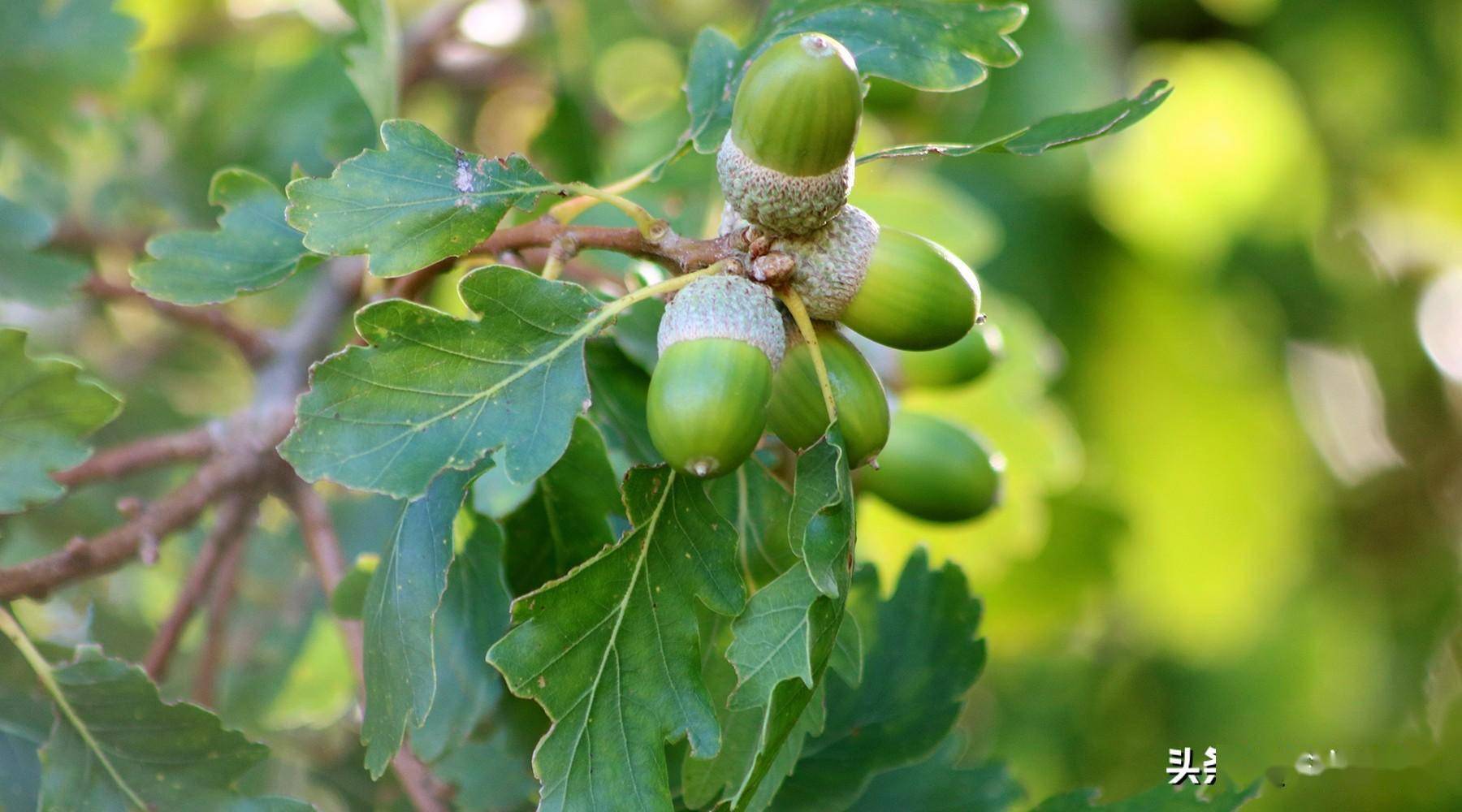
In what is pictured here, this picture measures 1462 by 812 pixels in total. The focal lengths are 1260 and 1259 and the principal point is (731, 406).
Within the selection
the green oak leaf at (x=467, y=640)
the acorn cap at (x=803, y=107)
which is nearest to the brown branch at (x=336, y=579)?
the green oak leaf at (x=467, y=640)

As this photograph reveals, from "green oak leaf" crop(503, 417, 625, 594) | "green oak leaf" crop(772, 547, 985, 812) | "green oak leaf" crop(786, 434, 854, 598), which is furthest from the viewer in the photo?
"green oak leaf" crop(772, 547, 985, 812)

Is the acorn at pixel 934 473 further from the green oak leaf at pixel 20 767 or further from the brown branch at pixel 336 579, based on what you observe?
the green oak leaf at pixel 20 767

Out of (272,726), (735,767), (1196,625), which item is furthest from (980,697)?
(735,767)

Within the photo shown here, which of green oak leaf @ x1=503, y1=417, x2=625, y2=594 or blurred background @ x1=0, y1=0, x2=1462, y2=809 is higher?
green oak leaf @ x1=503, y1=417, x2=625, y2=594

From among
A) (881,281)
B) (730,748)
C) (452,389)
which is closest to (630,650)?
(730,748)

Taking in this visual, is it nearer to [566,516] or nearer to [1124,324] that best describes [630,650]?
[566,516]

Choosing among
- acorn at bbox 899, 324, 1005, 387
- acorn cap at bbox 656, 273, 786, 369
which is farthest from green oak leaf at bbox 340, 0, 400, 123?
acorn at bbox 899, 324, 1005, 387

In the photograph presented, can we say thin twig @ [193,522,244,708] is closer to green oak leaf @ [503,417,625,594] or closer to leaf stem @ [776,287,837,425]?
green oak leaf @ [503,417,625,594]
